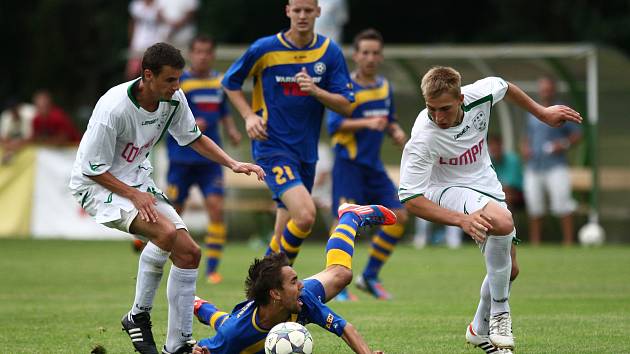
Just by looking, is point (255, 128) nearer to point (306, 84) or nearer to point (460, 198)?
point (306, 84)

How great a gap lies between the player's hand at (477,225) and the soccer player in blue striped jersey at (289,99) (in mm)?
2937

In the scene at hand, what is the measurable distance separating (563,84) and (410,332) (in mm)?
11889

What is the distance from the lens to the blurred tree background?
89.4 ft

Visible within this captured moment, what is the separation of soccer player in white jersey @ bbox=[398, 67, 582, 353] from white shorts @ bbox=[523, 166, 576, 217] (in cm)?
1067

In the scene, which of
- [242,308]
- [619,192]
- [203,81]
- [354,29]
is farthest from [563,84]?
[242,308]

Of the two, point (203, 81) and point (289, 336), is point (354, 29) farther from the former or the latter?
point (289, 336)

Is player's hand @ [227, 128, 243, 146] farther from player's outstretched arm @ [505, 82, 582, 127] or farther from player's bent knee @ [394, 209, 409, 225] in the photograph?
player's outstretched arm @ [505, 82, 582, 127]

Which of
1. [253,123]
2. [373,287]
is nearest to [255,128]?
[253,123]

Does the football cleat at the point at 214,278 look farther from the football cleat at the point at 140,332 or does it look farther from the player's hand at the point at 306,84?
the football cleat at the point at 140,332

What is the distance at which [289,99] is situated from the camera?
984 cm

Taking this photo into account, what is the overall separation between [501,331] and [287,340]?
4.46ft

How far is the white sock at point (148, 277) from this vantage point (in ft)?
24.1

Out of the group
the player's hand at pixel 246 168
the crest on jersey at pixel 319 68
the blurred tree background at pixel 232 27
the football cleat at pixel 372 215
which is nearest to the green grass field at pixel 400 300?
the football cleat at pixel 372 215

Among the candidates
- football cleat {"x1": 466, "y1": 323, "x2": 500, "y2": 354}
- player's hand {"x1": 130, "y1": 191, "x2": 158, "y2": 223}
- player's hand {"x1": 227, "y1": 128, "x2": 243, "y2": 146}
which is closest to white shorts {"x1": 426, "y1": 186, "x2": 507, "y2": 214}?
football cleat {"x1": 466, "y1": 323, "x2": 500, "y2": 354}
